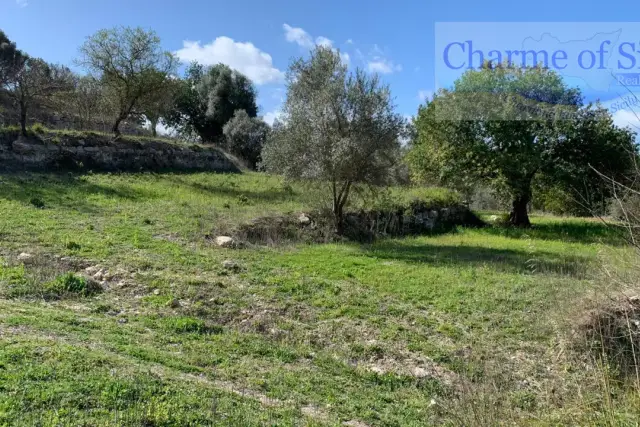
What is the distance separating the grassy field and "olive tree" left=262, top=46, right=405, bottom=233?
272 cm

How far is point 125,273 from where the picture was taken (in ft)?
28.4

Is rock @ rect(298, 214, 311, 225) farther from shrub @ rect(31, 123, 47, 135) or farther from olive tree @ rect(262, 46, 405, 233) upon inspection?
shrub @ rect(31, 123, 47, 135)

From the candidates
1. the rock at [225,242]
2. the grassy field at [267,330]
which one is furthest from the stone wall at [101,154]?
the rock at [225,242]

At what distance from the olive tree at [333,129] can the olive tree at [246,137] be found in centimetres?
1817

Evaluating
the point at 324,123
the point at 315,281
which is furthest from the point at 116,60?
the point at 315,281

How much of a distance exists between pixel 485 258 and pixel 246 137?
23926 millimetres

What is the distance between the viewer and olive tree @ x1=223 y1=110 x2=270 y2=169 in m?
33.0

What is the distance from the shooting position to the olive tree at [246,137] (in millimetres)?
33000

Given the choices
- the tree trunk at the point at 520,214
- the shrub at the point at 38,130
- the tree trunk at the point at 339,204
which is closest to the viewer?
the tree trunk at the point at 339,204

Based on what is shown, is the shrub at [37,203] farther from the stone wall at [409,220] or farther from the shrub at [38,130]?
the stone wall at [409,220]

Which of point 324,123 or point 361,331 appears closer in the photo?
point 361,331

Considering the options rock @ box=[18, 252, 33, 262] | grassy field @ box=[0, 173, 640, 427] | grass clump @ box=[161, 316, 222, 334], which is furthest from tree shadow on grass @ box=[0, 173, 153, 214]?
grass clump @ box=[161, 316, 222, 334]

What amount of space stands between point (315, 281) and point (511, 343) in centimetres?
409

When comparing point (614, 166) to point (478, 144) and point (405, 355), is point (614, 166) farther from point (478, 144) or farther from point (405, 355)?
point (405, 355)
